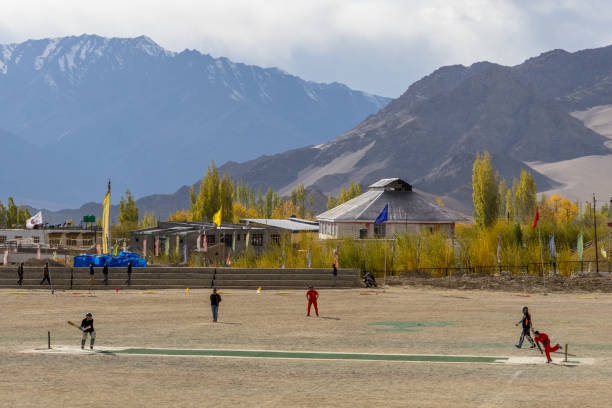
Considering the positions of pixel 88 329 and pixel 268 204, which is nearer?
pixel 88 329

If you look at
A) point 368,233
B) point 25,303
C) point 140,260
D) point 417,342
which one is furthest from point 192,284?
point 368,233

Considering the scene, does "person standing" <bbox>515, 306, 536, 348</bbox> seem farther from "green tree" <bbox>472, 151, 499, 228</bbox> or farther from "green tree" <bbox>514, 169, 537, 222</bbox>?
"green tree" <bbox>514, 169, 537, 222</bbox>

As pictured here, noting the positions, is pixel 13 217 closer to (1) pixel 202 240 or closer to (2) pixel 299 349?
(1) pixel 202 240

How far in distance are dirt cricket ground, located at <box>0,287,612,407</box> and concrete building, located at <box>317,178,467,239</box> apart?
1946 inches

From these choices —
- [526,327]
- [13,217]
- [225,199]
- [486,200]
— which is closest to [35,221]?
[225,199]

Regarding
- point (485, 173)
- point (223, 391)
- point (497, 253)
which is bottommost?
point (223, 391)

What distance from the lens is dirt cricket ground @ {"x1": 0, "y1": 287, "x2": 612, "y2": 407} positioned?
17.3 metres

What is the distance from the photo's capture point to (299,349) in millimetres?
23969

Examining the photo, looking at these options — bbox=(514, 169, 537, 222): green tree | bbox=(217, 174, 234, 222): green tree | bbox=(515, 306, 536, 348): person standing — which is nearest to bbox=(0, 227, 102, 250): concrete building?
bbox=(217, 174, 234, 222): green tree

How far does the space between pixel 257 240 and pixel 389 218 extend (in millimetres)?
20869

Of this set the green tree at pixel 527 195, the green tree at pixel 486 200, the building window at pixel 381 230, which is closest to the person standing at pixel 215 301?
the building window at pixel 381 230

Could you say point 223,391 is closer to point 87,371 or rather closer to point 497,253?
point 87,371

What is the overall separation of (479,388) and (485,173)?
87.8 meters

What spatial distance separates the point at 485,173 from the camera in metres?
103
